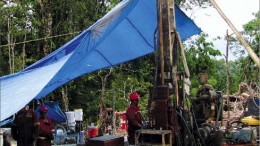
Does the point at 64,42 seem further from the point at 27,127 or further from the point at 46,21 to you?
the point at 27,127

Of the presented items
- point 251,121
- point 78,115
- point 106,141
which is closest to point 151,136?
point 106,141

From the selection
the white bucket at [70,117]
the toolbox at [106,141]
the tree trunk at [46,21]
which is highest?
the tree trunk at [46,21]

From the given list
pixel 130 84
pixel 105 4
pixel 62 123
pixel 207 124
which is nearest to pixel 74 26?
pixel 105 4

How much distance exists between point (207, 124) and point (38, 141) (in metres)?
3.68

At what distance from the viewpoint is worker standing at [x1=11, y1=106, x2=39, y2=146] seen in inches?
336

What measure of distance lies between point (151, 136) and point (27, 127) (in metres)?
3.06

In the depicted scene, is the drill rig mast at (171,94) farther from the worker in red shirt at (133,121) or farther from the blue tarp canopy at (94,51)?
the blue tarp canopy at (94,51)

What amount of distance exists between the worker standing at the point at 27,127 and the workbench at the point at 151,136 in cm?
259

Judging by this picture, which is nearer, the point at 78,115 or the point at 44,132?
the point at 44,132

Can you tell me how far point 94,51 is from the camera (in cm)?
859

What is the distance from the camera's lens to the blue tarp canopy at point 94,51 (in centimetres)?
623

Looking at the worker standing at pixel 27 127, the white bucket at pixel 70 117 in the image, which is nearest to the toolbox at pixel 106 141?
the worker standing at pixel 27 127

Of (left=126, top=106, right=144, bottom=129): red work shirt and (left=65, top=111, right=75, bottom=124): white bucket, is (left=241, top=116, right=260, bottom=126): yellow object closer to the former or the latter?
(left=126, top=106, right=144, bottom=129): red work shirt

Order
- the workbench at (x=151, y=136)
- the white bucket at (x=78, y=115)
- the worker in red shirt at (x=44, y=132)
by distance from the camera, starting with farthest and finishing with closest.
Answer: the white bucket at (x=78, y=115) → the worker in red shirt at (x=44, y=132) → the workbench at (x=151, y=136)
